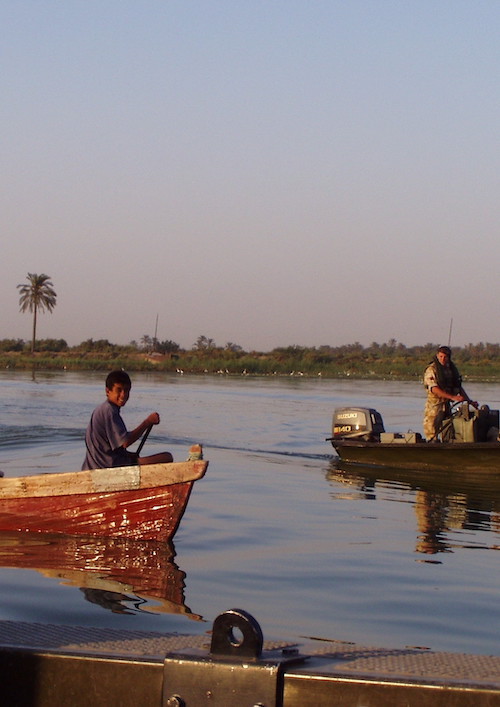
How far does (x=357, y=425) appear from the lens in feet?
54.4

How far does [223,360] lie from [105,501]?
7074 centimetres

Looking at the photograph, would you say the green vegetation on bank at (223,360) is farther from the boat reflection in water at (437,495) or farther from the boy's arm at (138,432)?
the boy's arm at (138,432)

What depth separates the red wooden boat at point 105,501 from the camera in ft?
29.5

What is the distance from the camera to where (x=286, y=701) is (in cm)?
242

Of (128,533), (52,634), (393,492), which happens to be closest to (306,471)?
(393,492)

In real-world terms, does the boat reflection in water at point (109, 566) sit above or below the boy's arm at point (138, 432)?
below

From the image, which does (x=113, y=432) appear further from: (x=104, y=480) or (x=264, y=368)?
(x=264, y=368)

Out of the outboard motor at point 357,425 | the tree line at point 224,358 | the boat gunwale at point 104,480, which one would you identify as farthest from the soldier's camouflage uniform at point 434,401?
the tree line at point 224,358

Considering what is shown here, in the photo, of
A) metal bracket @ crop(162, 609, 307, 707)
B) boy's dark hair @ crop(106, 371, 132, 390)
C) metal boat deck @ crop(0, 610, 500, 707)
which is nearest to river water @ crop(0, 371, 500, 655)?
boy's dark hair @ crop(106, 371, 132, 390)

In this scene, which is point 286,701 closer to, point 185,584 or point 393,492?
point 185,584

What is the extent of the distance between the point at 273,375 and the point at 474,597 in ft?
211

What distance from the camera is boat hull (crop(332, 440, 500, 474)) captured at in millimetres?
14352

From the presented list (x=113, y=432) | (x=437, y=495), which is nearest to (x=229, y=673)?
(x=113, y=432)

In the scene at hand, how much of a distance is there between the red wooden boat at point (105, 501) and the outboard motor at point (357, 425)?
24.8 feet
